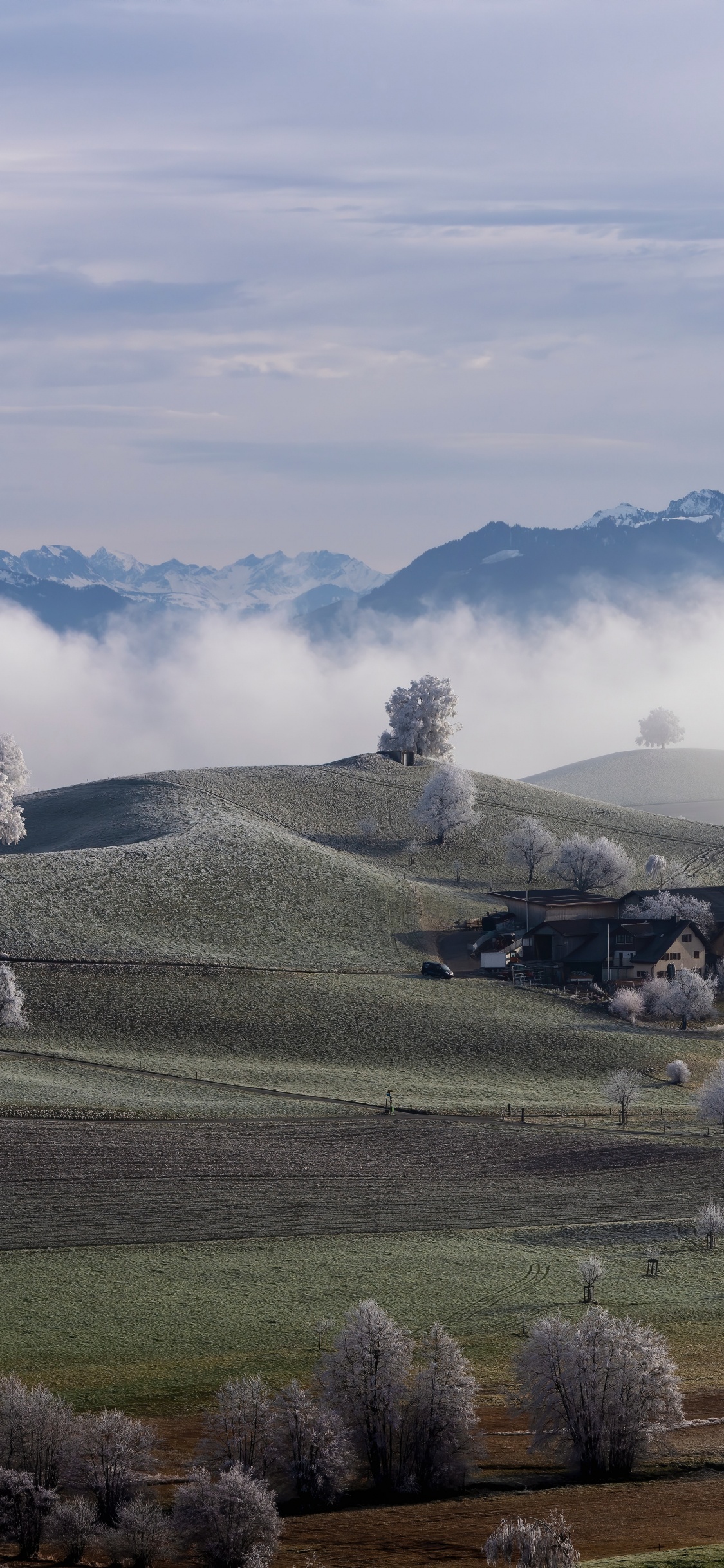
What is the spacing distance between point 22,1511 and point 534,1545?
36.7ft

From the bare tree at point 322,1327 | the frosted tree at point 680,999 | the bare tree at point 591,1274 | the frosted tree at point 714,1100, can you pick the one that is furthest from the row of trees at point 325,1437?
the frosted tree at point 680,999

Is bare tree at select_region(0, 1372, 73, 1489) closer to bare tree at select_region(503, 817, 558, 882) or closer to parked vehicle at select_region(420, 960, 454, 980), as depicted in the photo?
parked vehicle at select_region(420, 960, 454, 980)

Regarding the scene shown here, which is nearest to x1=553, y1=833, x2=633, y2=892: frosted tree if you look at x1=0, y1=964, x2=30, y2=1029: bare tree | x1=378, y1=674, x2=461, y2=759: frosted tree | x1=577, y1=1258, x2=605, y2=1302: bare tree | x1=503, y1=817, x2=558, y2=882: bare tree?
x1=503, y1=817, x2=558, y2=882: bare tree

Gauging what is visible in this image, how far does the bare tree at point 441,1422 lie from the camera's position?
33000 millimetres

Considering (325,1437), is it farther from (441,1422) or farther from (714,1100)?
(714,1100)

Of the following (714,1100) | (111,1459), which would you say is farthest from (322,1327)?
(714,1100)

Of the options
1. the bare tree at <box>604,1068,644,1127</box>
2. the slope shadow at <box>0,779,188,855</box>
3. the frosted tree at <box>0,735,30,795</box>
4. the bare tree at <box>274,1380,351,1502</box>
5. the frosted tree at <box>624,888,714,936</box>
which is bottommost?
the bare tree at <box>274,1380,351,1502</box>

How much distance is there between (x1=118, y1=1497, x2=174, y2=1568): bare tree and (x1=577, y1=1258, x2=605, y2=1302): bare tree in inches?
667

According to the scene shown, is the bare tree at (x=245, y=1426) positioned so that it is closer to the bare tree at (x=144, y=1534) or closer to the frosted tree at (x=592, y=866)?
the bare tree at (x=144, y=1534)

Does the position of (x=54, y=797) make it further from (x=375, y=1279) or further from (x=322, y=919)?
(x=375, y=1279)

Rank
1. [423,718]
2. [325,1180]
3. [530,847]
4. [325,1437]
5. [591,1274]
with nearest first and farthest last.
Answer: [325,1437], [591,1274], [325,1180], [530,847], [423,718]

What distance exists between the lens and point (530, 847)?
127 meters

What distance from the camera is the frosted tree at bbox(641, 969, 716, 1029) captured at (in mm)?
92875

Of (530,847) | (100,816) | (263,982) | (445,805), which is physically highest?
(445,805)
